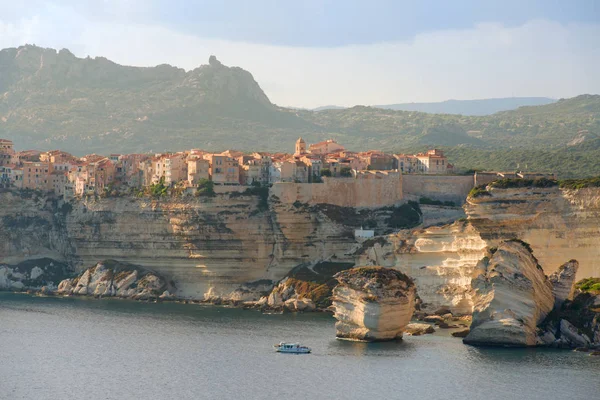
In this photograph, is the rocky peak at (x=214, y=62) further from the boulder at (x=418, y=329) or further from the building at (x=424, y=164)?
the boulder at (x=418, y=329)

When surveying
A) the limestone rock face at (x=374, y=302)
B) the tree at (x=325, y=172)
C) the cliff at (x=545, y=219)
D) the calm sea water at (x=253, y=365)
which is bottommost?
the calm sea water at (x=253, y=365)

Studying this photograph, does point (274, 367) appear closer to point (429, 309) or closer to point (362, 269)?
point (362, 269)

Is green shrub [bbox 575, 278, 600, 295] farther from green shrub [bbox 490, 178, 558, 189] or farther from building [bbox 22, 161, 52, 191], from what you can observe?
building [bbox 22, 161, 52, 191]

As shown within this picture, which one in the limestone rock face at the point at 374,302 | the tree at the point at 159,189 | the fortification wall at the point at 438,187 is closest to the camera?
the limestone rock face at the point at 374,302

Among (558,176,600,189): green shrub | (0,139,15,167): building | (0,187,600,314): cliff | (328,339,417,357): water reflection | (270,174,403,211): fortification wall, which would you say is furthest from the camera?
(0,139,15,167): building

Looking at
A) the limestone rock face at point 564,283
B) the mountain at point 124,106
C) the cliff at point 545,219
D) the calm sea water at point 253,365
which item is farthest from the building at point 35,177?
the mountain at point 124,106

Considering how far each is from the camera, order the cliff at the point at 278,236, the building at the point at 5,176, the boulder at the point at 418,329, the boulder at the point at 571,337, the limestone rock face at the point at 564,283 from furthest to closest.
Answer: the building at the point at 5,176 → the cliff at the point at 278,236 → the boulder at the point at 418,329 → the limestone rock face at the point at 564,283 → the boulder at the point at 571,337

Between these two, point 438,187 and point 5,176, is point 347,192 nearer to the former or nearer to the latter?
point 438,187

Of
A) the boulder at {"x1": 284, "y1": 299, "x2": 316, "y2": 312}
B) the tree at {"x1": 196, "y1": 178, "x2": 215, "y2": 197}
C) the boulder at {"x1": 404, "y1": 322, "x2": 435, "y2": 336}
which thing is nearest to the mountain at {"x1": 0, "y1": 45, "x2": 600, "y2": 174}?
the tree at {"x1": 196, "y1": 178, "x2": 215, "y2": 197}
